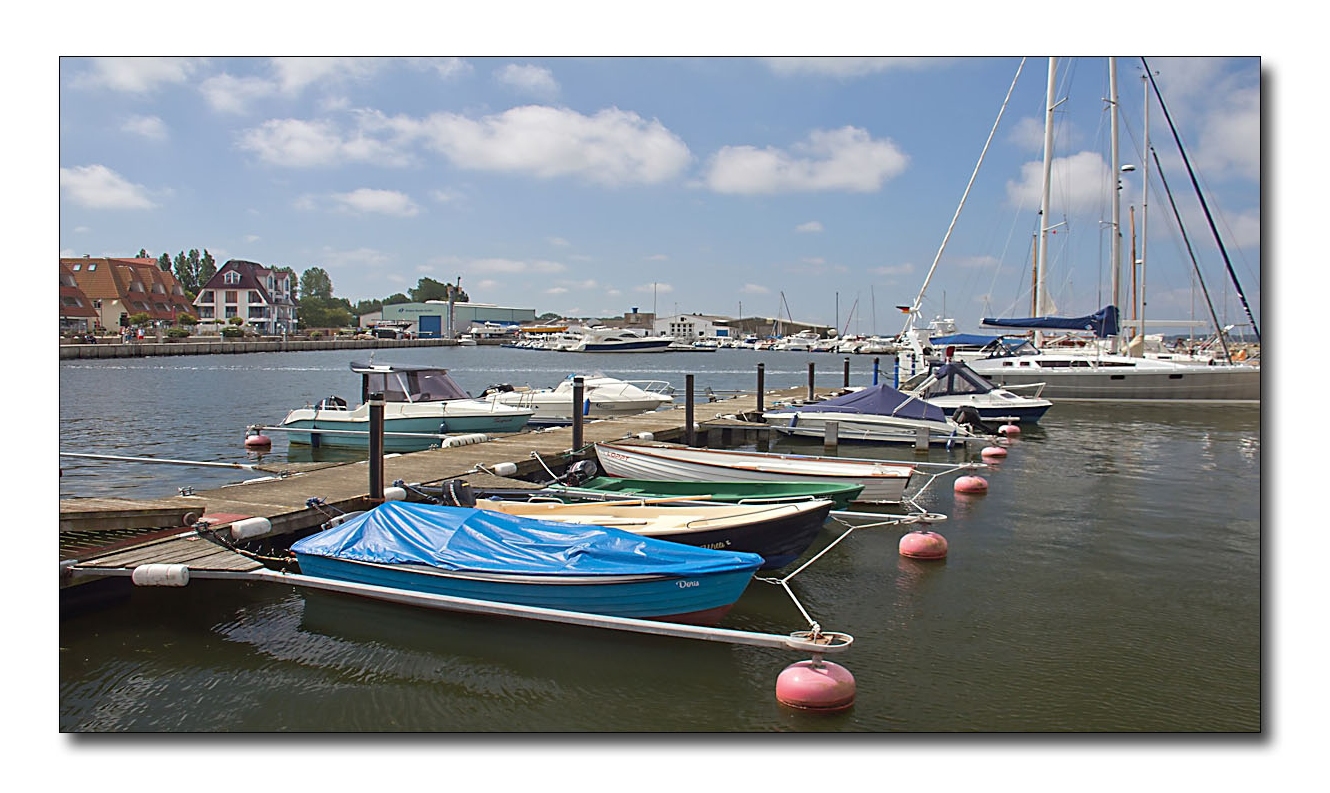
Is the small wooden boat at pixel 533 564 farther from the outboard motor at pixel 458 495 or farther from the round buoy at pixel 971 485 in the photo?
the round buoy at pixel 971 485

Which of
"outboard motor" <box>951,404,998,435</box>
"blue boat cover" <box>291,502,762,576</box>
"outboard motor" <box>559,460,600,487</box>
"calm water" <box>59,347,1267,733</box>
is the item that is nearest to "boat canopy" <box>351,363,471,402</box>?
"outboard motor" <box>559,460,600,487</box>

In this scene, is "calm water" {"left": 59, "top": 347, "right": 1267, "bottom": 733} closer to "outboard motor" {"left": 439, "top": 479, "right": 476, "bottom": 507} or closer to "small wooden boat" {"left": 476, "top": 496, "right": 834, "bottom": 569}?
"small wooden boat" {"left": 476, "top": 496, "right": 834, "bottom": 569}

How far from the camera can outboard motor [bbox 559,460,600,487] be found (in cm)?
1352

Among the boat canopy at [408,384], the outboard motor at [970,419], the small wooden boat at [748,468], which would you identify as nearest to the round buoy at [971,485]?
the small wooden boat at [748,468]

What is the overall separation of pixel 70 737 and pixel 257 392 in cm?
3750

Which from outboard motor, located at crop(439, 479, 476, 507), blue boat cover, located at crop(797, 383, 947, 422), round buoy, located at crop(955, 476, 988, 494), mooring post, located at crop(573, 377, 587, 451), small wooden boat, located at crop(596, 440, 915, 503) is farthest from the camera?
blue boat cover, located at crop(797, 383, 947, 422)

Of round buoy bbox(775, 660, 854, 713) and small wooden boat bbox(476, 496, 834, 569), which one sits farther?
small wooden boat bbox(476, 496, 834, 569)

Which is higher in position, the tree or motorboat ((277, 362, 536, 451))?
the tree

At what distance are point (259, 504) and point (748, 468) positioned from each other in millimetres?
6857

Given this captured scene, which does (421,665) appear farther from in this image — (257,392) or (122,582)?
(257,392)

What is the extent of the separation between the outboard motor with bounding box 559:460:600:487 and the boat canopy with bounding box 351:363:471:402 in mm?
8801

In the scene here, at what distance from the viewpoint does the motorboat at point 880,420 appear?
21.8 m

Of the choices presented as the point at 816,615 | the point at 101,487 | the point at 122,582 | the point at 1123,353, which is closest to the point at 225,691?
the point at 122,582

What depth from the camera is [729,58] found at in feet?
19.7
